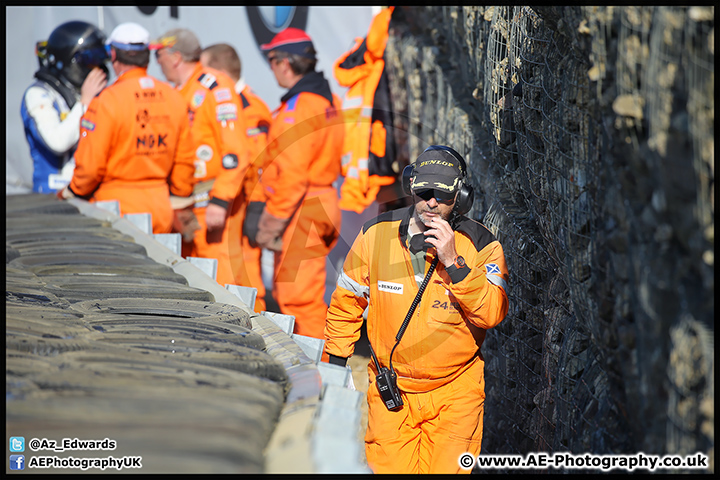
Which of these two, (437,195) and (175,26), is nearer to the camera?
(437,195)

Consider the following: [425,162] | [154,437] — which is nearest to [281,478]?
[154,437]

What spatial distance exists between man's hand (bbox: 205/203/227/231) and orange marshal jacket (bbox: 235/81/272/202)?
1.13ft

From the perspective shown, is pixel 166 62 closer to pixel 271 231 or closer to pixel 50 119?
pixel 50 119

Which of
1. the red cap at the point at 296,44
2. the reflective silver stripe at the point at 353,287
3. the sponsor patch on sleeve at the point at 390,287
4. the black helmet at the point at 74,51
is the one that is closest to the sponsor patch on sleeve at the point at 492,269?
the sponsor patch on sleeve at the point at 390,287

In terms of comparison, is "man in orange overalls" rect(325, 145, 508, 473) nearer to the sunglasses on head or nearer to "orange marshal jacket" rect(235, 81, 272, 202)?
the sunglasses on head

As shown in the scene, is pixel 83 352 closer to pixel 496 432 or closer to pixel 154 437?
pixel 154 437

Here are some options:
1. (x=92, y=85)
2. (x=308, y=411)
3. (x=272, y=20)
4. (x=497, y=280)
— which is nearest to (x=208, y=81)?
(x=92, y=85)

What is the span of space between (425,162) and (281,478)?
1508 millimetres

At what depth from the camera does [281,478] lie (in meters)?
1.52

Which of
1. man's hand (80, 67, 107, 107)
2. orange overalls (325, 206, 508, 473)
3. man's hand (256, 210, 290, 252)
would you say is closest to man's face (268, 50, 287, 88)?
man's hand (256, 210, 290, 252)

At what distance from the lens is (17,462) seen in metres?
1.71

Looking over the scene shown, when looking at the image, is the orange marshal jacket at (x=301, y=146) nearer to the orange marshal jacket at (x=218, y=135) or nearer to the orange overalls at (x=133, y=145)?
the orange marshal jacket at (x=218, y=135)

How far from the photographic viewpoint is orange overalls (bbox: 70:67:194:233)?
16.5ft

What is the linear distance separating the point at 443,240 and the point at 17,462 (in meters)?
1.53
